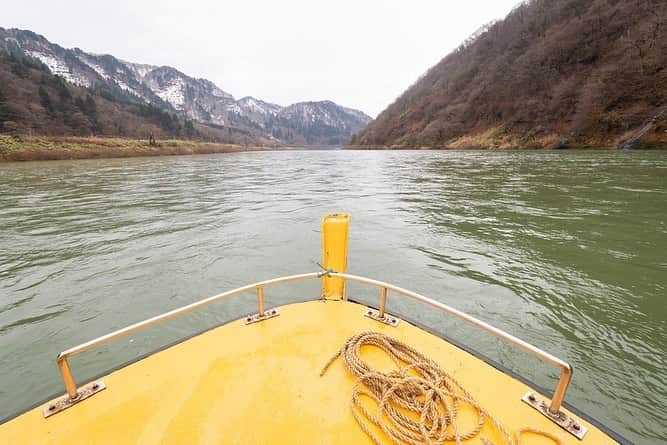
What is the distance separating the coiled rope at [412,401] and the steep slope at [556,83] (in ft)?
158

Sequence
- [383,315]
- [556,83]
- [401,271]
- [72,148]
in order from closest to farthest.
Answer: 1. [383,315]
2. [401,271]
3. [72,148]
4. [556,83]

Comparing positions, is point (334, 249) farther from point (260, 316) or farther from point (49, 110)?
point (49, 110)

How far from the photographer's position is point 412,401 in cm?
221

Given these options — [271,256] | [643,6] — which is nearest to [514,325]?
[271,256]

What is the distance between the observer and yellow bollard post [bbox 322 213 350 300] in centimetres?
357

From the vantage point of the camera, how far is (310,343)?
2906 millimetres

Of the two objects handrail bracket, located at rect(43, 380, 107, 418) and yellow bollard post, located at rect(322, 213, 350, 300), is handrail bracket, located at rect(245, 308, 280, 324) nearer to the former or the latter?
yellow bollard post, located at rect(322, 213, 350, 300)

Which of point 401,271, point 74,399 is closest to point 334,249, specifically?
point 74,399

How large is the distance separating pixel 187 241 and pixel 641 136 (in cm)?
4979

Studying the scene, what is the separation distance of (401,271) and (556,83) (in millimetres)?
73336

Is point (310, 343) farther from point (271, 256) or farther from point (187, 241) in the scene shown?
point (187, 241)

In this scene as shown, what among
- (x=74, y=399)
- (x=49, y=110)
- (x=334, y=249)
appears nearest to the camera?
(x=74, y=399)

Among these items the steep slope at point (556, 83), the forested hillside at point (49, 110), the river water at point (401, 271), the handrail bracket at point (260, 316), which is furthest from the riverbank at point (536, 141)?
the forested hillside at point (49, 110)

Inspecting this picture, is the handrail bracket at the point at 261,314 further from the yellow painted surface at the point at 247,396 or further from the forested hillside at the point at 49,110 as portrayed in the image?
the forested hillside at the point at 49,110
